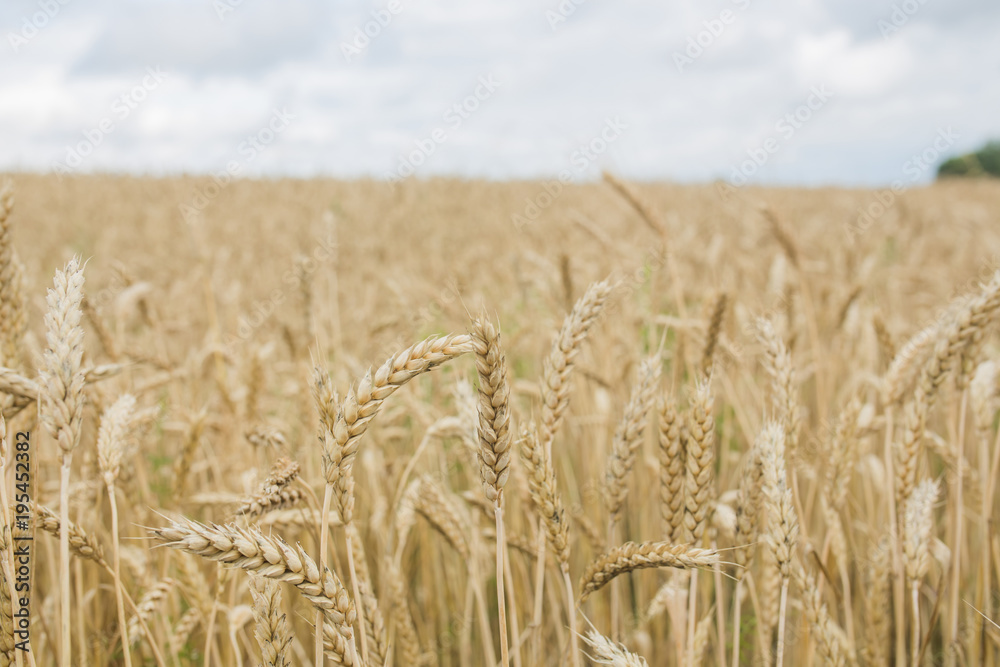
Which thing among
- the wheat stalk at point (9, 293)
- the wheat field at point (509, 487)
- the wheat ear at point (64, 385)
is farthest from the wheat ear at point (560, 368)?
the wheat stalk at point (9, 293)

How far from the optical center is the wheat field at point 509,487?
37.1 inches

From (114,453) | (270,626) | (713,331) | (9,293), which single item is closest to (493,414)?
(270,626)

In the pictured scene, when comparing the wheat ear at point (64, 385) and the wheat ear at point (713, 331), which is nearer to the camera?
the wheat ear at point (64, 385)

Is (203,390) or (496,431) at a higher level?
(203,390)

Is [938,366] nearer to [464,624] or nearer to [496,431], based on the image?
[496,431]

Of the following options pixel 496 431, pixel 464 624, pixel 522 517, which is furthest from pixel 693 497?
pixel 522 517

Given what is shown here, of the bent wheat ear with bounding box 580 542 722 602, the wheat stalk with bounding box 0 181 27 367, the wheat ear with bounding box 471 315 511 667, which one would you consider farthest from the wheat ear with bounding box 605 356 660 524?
the wheat stalk with bounding box 0 181 27 367

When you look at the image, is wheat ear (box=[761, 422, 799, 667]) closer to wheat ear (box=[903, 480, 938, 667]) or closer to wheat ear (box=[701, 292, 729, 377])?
wheat ear (box=[903, 480, 938, 667])

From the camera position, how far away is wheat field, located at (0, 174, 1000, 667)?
94 centimetres

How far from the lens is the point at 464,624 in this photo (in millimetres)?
1810

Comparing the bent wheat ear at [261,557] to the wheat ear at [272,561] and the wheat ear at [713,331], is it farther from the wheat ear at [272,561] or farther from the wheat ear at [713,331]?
the wheat ear at [713,331]

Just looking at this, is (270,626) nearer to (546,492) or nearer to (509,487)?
(546,492)

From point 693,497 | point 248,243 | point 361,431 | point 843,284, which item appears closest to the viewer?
point 361,431

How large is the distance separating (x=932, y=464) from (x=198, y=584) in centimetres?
304
